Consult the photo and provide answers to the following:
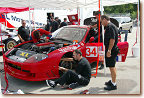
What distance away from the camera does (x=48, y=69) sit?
4469 millimetres

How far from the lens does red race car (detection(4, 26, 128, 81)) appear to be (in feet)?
14.4

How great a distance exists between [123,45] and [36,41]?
8.75 feet

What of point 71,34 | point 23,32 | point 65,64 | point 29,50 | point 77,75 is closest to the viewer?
point 77,75

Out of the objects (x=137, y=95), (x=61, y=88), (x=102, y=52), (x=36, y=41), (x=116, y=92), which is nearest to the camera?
(x=137, y=95)

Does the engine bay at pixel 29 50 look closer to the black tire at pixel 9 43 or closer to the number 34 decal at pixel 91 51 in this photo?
the number 34 decal at pixel 91 51

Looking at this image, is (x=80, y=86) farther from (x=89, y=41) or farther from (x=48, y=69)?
(x=89, y=41)

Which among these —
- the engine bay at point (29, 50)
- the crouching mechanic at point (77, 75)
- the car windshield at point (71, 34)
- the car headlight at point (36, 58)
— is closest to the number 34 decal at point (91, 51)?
the car windshield at point (71, 34)

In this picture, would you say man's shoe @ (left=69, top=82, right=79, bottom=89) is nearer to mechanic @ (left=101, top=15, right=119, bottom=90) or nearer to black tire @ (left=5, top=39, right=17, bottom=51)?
mechanic @ (left=101, top=15, right=119, bottom=90)

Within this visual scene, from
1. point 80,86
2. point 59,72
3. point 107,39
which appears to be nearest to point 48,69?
point 59,72

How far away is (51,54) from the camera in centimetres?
459

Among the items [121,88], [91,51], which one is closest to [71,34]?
[91,51]

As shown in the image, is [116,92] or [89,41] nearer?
[116,92]

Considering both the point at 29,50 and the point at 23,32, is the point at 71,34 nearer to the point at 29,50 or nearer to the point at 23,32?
the point at 29,50

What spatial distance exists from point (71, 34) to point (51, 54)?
4.74 feet
